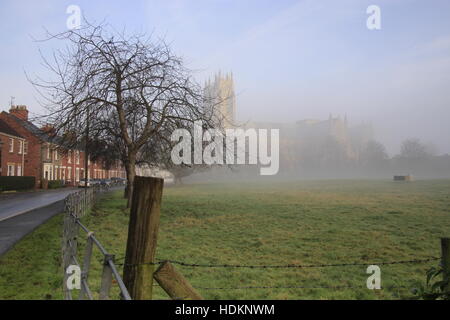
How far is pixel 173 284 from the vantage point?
3.54 m

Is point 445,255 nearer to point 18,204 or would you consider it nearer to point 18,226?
point 18,226

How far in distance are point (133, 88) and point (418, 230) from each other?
15246mm

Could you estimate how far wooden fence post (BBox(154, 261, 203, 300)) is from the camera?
138 inches

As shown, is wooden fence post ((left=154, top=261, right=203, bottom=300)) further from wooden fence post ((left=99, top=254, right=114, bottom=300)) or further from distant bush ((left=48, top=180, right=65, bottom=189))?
distant bush ((left=48, top=180, right=65, bottom=189))

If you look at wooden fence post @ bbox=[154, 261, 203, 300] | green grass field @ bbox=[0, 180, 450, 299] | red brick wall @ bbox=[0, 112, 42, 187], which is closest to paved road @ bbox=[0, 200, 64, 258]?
green grass field @ bbox=[0, 180, 450, 299]

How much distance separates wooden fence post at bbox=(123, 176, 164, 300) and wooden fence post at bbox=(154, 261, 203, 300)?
0.13 m

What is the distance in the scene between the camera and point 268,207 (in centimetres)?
2556

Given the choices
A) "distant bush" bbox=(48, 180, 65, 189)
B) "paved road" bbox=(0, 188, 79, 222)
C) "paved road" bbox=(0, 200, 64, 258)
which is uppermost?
"distant bush" bbox=(48, 180, 65, 189)

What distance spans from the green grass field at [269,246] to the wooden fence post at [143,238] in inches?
122

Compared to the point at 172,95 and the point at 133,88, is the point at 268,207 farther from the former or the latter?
the point at 133,88

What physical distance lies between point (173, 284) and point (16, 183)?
43.9 meters

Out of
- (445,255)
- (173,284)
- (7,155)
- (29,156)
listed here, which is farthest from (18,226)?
(29,156)
